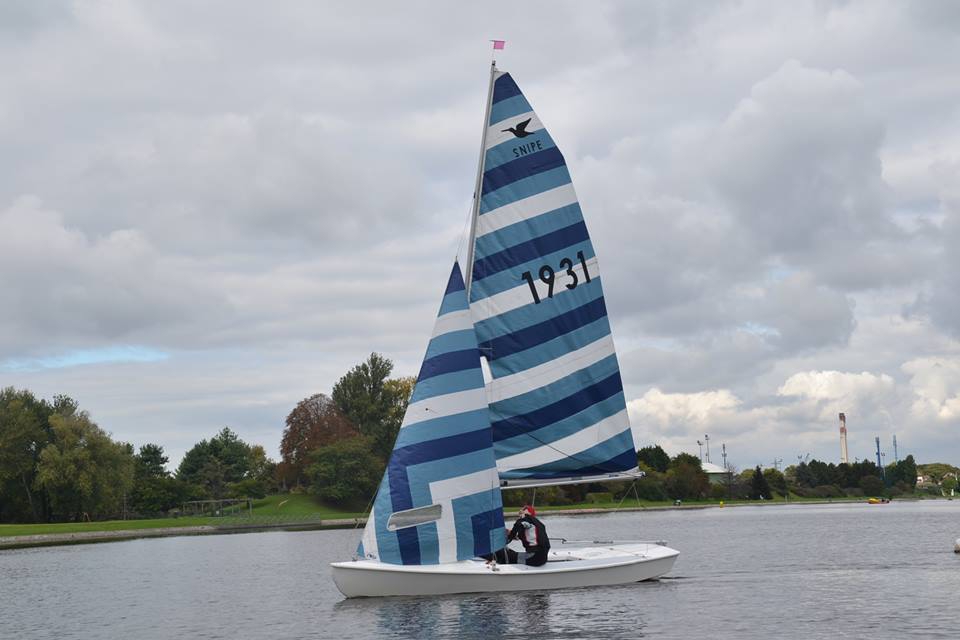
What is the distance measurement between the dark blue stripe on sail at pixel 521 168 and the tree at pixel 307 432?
110 meters

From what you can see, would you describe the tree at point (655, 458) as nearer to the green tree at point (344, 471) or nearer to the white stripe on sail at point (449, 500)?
the green tree at point (344, 471)

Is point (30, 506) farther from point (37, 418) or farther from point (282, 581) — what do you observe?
point (282, 581)

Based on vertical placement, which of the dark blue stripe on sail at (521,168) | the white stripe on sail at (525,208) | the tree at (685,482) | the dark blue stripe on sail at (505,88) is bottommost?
the tree at (685,482)

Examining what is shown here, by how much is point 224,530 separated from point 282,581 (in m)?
68.3

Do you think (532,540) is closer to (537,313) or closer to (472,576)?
(472,576)

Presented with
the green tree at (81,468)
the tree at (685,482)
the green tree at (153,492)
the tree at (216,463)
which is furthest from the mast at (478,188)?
the tree at (685,482)

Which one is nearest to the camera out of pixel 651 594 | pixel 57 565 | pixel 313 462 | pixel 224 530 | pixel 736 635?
pixel 736 635

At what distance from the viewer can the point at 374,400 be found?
153 m

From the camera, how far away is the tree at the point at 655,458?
7544 inches

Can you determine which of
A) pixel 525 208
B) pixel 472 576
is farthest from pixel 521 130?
pixel 472 576

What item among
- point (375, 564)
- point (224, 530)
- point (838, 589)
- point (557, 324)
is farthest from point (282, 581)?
point (224, 530)

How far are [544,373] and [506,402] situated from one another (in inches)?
62.5

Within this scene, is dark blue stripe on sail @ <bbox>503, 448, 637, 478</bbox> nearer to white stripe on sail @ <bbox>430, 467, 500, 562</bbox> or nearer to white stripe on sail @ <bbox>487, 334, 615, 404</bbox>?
white stripe on sail @ <bbox>430, 467, 500, 562</bbox>

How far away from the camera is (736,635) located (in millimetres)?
26750
